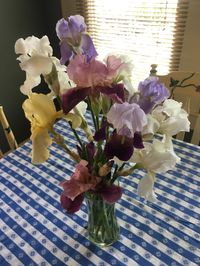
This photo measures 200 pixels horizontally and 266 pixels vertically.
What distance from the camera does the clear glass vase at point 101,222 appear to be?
0.63 meters

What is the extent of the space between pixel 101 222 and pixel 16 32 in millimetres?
1702

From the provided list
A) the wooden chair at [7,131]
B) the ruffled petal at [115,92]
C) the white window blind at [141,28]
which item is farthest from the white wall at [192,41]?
the ruffled petal at [115,92]

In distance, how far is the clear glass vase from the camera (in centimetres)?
63

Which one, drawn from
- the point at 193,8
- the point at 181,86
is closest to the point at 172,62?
the point at 193,8

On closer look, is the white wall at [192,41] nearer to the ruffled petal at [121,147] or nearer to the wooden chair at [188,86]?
the wooden chair at [188,86]

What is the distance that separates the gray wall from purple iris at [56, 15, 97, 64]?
1.55 meters

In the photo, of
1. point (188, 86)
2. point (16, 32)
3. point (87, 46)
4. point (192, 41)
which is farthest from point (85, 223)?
point (16, 32)

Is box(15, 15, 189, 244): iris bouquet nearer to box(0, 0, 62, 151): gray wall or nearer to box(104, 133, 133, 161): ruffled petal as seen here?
box(104, 133, 133, 161): ruffled petal

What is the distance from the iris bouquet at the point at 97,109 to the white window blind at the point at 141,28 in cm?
93

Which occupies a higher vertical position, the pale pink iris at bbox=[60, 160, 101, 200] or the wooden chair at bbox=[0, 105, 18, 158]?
the pale pink iris at bbox=[60, 160, 101, 200]

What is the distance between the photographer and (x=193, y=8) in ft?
4.53

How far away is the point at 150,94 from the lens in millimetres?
458

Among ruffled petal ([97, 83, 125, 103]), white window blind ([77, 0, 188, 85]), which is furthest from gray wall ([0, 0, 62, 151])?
ruffled petal ([97, 83, 125, 103])

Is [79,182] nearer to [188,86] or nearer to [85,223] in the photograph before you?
[85,223]
